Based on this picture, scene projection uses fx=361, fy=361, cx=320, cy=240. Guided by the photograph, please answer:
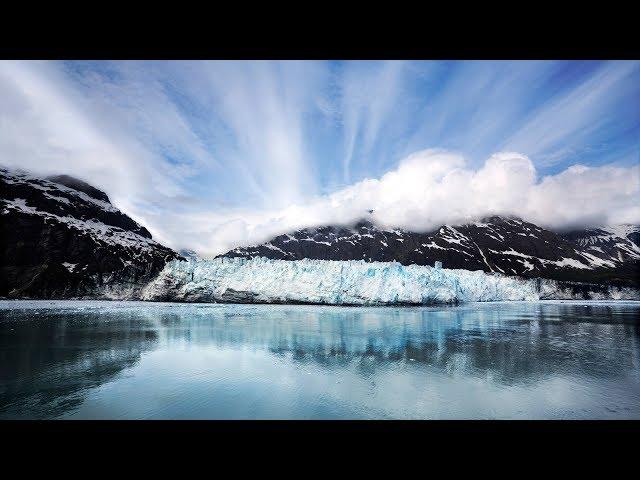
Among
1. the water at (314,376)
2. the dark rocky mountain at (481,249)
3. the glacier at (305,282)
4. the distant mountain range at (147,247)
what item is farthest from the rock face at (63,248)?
the dark rocky mountain at (481,249)

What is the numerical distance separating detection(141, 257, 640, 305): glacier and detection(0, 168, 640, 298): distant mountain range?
1046 centimetres

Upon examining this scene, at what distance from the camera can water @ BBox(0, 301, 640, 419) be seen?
6.16 metres

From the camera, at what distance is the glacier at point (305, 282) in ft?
106

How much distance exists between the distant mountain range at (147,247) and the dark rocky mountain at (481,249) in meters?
0.34

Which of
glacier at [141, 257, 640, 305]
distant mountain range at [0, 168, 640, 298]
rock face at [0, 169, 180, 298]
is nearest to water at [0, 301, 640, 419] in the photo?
glacier at [141, 257, 640, 305]

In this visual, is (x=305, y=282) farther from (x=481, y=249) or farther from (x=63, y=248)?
(x=481, y=249)

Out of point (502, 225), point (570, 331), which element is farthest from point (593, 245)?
point (570, 331)

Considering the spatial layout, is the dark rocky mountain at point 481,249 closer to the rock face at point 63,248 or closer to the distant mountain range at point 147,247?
the distant mountain range at point 147,247

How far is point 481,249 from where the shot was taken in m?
106

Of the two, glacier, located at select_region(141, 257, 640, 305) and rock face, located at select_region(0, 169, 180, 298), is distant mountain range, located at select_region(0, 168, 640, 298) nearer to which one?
rock face, located at select_region(0, 169, 180, 298)

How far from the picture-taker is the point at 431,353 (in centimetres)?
1111
